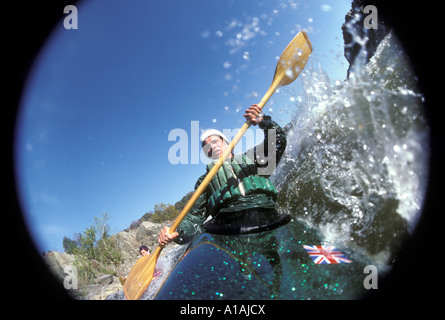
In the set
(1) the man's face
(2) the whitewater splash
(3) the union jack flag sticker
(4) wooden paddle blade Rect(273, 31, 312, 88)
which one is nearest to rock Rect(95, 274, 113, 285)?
(1) the man's face

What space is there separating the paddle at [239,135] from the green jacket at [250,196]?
4.5 inches

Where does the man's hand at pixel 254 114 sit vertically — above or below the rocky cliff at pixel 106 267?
above

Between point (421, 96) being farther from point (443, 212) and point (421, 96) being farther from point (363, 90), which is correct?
point (443, 212)

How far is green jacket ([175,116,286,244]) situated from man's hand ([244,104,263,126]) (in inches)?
3.3

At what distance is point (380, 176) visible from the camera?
1.19m

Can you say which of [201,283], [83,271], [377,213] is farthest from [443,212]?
[83,271]

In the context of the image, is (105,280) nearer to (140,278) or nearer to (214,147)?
(140,278)

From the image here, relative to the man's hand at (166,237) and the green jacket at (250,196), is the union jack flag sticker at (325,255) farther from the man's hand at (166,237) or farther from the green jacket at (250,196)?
the man's hand at (166,237)

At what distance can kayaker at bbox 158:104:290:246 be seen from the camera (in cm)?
159

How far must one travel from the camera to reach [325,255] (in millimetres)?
1133

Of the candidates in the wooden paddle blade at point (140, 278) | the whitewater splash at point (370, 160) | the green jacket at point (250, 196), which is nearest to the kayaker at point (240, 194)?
the green jacket at point (250, 196)

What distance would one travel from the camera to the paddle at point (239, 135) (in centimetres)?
185

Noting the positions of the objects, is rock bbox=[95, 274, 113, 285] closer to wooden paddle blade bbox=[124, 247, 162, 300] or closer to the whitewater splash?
wooden paddle blade bbox=[124, 247, 162, 300]
